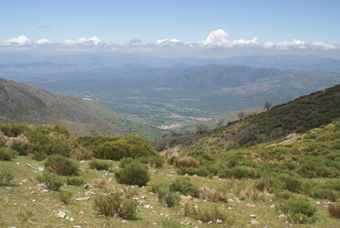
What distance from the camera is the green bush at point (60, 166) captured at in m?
8.11

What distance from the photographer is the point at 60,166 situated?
26.9ft

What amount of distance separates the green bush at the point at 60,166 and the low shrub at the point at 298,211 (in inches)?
272

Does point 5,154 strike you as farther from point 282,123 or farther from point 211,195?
point 282,123

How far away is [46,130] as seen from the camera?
13695 millimetres

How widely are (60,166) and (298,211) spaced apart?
7.64m

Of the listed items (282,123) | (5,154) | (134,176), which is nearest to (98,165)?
(134,176)

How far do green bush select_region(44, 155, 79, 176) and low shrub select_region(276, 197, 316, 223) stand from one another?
692 centimetres

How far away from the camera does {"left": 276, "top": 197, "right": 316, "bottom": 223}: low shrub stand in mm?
5250

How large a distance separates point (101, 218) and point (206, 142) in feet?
101

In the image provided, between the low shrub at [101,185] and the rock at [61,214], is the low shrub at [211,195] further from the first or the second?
the rock at [61,214]

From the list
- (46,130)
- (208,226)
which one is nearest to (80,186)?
(208,226)

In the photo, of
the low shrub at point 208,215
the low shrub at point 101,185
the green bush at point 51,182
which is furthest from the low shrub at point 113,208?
the low shrub at point 101,185

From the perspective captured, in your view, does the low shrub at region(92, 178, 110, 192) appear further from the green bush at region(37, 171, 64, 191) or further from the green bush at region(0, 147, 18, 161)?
the green bush at region(0, 147, 18, 161)

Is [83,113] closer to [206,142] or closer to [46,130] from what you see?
[206,142]
